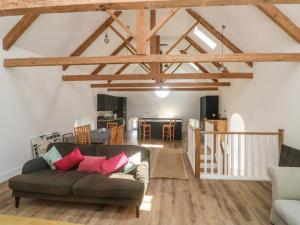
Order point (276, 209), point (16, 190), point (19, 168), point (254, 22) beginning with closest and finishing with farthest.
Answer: point (276, 209) < point (16, 190) < point (254, 22) < point (19, 168)

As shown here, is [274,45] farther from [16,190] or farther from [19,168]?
[19,168]

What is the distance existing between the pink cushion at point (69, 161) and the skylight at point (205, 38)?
18.1ft

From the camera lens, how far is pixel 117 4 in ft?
7.14

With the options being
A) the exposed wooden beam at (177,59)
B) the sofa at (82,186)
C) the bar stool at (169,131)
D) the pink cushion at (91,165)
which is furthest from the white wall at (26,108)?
the bar stool at (169,131)

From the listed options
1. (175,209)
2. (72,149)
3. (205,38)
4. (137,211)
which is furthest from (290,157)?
(205,38)

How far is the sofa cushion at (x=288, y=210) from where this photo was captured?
7.41 ft

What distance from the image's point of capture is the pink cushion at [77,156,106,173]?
378 centimetres

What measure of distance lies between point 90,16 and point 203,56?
11.3 ft

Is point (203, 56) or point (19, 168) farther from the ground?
point (203, 56)

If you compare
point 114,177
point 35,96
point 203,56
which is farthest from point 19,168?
point 203,56

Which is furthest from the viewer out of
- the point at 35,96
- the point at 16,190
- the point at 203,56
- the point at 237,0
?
the point at 35,96

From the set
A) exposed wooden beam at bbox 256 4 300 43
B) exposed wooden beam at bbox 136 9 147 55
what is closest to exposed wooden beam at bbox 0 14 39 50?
exposed wooden beam at bbox 136 9 147 55

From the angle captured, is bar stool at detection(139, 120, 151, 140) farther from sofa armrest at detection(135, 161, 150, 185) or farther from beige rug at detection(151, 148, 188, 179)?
sofa armrest at detection(135, 161, 150, 185)

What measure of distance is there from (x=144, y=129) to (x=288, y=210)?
28.1 ft
